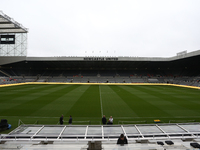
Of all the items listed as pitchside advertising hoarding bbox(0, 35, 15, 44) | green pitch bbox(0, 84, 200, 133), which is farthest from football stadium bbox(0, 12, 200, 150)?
pitchside advertising hoarding bbox(0, 35, 15, 44)

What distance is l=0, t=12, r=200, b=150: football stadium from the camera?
213 inches

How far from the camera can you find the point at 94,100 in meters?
18.8

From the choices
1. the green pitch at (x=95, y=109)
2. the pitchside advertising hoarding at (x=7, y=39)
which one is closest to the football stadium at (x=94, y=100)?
the green pitch at (x=95, y=109)

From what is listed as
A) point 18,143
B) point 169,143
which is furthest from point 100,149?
point 18,143

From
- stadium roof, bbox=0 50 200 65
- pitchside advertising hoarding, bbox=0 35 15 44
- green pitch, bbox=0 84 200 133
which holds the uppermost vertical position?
pitchside advertising hoarding, bbox=0 35 15 44

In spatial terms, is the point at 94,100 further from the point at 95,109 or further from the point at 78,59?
the point at 78,59

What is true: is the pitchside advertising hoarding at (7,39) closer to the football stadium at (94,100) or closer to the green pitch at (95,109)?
the football stadium at (94,100)

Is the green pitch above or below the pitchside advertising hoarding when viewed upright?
below

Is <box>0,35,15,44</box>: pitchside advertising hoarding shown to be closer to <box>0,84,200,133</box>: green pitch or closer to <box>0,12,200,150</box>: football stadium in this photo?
<box>0,12,200,150</box>: football stadium

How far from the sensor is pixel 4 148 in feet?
14.9

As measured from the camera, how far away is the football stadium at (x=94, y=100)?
5402mm

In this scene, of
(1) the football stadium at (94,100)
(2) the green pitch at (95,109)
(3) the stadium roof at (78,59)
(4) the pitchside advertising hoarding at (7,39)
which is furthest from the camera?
(4) the pitchside advertising hoarding at (7,39)

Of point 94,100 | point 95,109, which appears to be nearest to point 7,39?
point 94,100

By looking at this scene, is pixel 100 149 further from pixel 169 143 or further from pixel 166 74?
pixel 166 74
